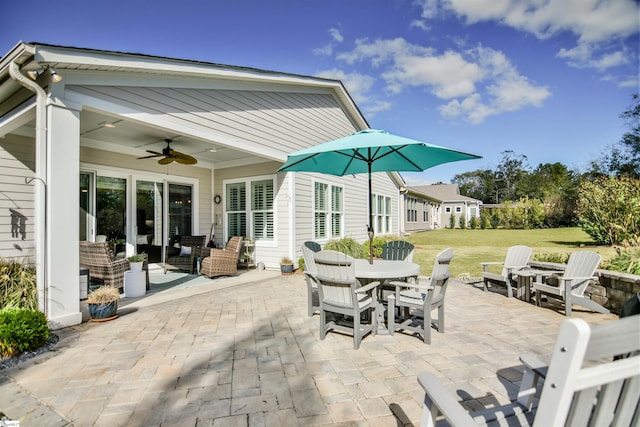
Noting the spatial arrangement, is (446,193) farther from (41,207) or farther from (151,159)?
(41,207)

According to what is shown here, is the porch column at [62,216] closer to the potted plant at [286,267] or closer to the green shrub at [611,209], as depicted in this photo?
the potted plant at [286,267]

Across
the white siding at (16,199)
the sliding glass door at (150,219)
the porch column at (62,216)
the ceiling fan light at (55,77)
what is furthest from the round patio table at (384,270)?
the sliding glass door at (150,219)

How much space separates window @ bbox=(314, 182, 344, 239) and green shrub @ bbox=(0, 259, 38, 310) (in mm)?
6330

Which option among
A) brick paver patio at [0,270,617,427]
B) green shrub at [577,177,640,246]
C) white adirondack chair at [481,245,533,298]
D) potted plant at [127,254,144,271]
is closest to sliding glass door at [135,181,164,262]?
potted plant at [127,254,144,271]

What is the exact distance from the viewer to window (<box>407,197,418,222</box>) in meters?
24.6

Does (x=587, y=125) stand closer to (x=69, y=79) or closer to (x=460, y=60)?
(x=460, y=60)

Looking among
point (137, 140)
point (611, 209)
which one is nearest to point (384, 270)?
point (137, 140)

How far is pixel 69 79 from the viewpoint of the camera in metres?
4.07

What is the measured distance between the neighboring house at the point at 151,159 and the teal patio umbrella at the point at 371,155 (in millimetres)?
2253

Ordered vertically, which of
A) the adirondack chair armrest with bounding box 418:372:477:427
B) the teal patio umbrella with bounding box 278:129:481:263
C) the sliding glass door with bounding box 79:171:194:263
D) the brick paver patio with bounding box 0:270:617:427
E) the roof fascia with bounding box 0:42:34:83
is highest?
the roof fascia with bounding box 0:42:34:83

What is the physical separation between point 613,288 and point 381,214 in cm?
991

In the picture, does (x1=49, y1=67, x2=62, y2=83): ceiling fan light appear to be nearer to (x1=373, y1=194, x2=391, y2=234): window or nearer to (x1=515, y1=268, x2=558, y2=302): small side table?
(x1=515, y1=268, x2=558, y2=302): small side table

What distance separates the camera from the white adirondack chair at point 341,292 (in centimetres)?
334

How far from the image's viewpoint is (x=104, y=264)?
5609 millimetres
